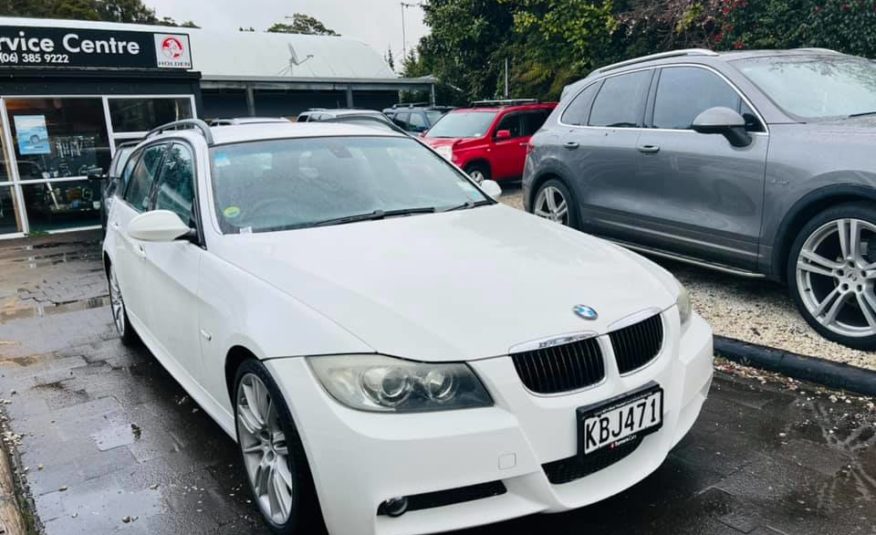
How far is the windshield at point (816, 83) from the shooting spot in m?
4.69

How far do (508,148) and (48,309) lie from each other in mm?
8845

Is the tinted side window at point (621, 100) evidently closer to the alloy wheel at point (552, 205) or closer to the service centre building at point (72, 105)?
the alloy wheel at point (552, 205)

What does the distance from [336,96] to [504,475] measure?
30544mm

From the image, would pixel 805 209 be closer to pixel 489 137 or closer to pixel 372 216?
pixel 372 216

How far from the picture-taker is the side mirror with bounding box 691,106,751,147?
468 cm

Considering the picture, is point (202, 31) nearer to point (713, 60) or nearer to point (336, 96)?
point (336, 96)

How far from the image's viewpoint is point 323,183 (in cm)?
368

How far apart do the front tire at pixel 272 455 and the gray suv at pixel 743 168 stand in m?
3.43

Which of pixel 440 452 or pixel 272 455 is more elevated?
pixel 440 452

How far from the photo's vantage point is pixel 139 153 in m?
5.09

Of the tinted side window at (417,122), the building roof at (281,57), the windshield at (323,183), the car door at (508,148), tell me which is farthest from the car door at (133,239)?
the building roof at (281,57)

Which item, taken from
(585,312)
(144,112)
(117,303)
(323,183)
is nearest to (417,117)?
(144,112)

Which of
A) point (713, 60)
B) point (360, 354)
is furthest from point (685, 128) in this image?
point (360, 354)

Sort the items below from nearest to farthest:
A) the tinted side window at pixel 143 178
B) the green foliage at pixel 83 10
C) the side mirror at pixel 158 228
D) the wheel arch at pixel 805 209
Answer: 1. the side mirror at pixel 158 228
2. the wheel arch at pixel 805 209
3. the tinted side window at pixel 143 178
4. the green foliage at pixel 83 10
